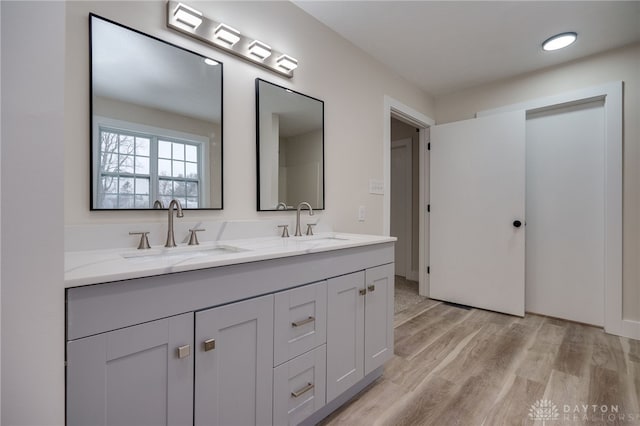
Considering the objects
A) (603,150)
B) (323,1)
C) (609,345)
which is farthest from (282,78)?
(609,345)

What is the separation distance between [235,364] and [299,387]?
1.20 ft

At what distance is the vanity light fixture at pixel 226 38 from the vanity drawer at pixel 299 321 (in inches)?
51.1

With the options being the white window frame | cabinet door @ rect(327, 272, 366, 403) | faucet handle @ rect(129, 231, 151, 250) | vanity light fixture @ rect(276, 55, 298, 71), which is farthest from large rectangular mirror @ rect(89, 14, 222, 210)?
cabinet door @ rect(327, 272, 366, 403)

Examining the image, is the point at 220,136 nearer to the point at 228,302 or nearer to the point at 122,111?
the point at 122,111

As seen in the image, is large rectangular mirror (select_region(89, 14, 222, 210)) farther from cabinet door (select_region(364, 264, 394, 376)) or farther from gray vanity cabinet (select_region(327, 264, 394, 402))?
cabinet door (select_region(364, 264, 394, 376))

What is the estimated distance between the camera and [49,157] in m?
0.56

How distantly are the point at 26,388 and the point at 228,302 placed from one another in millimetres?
510

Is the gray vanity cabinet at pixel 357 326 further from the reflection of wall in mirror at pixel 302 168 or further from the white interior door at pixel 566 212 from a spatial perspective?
the white interior door at pixel 566 212

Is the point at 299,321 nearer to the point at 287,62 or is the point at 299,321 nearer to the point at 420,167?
the point at 287,62

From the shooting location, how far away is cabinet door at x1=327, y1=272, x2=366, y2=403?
136 centimetres

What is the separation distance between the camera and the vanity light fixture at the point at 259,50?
1.63 metres

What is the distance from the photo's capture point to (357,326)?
1504 mm

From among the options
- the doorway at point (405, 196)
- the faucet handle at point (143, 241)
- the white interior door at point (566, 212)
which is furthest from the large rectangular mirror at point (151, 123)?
the doorway at point (405, 196)

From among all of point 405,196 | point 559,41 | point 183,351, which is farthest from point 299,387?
point 405,196
